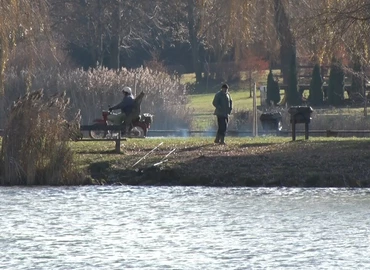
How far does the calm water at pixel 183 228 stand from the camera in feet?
61.7

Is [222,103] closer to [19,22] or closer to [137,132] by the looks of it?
[137,132]

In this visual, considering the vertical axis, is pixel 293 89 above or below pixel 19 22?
below

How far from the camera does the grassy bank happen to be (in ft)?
94.4

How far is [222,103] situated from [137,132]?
507 centimetres

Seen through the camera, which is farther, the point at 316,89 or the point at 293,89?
the point at 316,89

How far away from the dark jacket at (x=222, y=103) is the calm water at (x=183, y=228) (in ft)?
20.2

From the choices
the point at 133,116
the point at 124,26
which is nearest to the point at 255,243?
the point at 133,116

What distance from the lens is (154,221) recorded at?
23.1m

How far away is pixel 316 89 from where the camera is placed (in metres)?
59.7

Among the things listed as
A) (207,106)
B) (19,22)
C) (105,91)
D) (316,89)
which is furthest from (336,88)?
(19,22)

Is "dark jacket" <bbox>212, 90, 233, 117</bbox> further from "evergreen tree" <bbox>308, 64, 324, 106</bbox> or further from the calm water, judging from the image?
"evergreen tree" <bbox>308, 64, 324, 106</bbox>

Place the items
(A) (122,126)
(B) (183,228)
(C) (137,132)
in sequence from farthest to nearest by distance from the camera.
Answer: (C) (137,132) < (A) (122,126) < (B) (183,228)

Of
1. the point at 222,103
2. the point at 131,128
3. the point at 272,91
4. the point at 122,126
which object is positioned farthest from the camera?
the point at 272,91

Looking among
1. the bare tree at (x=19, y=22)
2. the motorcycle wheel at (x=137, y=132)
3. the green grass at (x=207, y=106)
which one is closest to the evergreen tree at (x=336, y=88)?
the green grass at (x=207, y=106)
